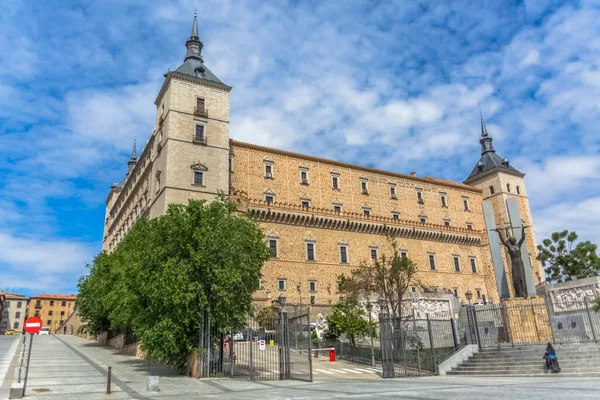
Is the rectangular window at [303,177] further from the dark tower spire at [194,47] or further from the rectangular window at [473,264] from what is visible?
the rectangular window at [473,264]

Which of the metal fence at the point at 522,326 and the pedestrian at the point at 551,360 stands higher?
the metal fence at the point at 522,326

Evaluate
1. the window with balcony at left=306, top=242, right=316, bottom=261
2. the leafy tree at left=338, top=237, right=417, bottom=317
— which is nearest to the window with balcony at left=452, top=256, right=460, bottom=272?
the window with balcony at left=306, top=242, right=316, bottom=261

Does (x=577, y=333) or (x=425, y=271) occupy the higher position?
(x=425, y=271)

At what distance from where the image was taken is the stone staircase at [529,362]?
13.9 m

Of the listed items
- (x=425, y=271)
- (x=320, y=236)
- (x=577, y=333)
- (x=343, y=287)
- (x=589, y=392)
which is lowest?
(x=589, y=392)

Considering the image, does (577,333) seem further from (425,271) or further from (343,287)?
(425,271)

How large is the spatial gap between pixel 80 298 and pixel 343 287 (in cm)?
1899

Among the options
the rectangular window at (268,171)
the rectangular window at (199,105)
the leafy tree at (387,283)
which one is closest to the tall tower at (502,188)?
the rectangular window at (268,171)

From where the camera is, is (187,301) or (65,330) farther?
(65,330)

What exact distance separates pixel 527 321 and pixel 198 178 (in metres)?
25.9

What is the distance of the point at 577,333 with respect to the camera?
1720 centimetres

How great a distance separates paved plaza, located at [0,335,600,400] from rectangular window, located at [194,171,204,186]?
18.6 meters

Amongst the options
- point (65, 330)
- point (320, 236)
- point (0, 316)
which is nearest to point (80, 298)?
point (320, 236)

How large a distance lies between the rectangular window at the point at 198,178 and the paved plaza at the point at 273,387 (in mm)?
18636
